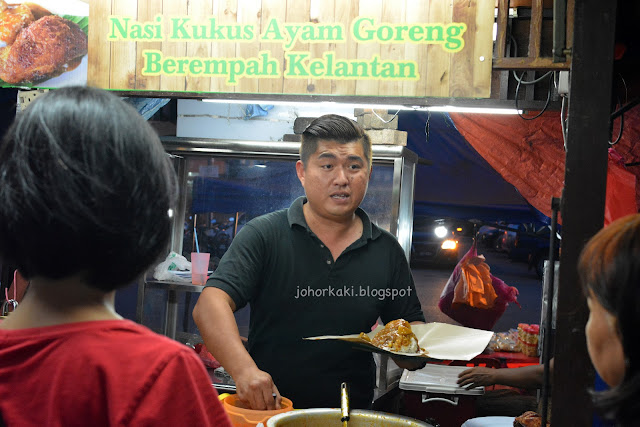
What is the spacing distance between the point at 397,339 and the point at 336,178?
764 mm

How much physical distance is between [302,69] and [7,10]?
184 cm

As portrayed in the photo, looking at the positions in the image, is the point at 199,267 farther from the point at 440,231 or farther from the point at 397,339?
the point at 440,231

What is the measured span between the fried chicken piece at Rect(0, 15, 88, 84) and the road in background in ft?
22.7

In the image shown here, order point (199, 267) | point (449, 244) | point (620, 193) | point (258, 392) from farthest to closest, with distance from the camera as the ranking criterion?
point (449, 244) → point (199, 267) → point (620, 193) → point (258, 392)

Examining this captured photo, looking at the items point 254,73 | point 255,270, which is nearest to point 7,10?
point 254,73

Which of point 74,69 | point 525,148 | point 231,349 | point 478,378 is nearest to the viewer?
point 231,349

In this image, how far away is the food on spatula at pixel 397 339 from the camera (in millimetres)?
2307

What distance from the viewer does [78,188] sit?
0.94m

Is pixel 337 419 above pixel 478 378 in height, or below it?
above

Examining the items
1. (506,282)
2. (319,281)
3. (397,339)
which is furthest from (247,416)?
(506,282)

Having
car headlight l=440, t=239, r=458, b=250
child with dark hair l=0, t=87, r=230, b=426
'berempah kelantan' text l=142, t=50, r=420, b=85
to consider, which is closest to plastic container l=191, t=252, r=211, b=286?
'berempah kelantan' text l=142, t=50, r=420, b=85

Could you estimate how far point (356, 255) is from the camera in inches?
112

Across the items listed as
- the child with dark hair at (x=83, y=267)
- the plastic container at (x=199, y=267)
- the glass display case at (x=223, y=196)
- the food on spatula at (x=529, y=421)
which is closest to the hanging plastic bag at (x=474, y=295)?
the glass display case at (x=223, y=196)

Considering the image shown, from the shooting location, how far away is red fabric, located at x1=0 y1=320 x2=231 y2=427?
0.90 meters
